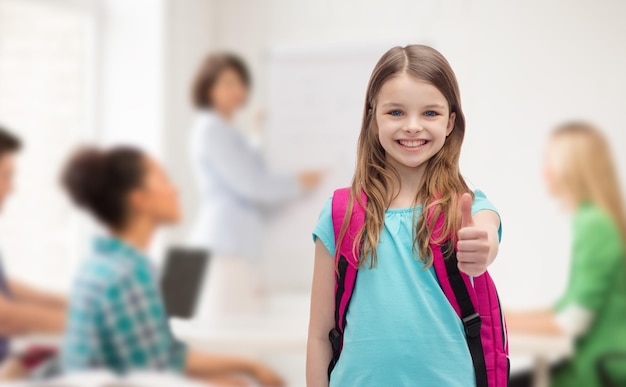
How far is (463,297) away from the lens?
1.94 feet

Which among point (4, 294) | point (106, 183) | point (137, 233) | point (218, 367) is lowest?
point (218, 367)

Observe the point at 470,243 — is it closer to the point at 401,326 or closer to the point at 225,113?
the point at 401,326

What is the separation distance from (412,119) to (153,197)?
1.36 metres

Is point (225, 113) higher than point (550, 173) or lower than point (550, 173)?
higher

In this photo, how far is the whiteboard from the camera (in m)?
2.30

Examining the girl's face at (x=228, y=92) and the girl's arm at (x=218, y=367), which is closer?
the girl's arm at (x=218, y=367)

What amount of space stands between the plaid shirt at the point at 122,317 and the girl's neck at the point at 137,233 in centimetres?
4

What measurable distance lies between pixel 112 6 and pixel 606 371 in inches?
72.4

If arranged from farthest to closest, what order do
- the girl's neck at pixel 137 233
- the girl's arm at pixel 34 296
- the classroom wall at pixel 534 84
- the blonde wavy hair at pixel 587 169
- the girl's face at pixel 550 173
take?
Result: the classroom wall at pixel 534 84, the girl's face at pixel 550 173, the blonde wavy hair at pixel 587 169, the girl's arm at pixel 34 296, the girl's neck at pixel 137 233

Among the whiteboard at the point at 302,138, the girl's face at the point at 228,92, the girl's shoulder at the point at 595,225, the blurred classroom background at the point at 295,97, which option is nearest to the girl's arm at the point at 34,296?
the blurred classroom background at the point at 295,97

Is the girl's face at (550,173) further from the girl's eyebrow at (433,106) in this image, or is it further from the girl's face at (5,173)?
the girl's eyebrow at (433,106)

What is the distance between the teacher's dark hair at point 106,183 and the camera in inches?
72.1

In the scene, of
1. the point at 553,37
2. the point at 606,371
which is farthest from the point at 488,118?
the point at 606,371

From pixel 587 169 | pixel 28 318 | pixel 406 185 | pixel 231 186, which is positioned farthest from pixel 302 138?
pixel 406 185
